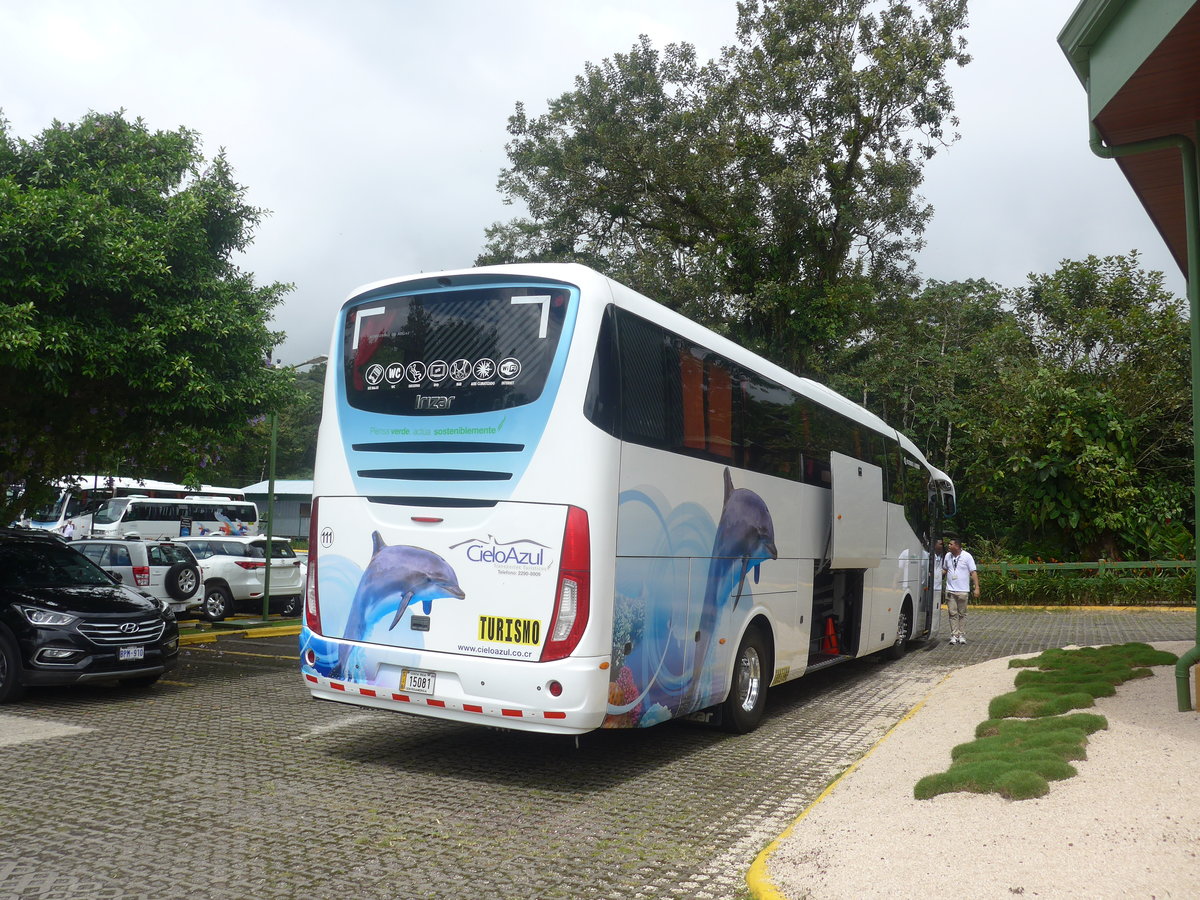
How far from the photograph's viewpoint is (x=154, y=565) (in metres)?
19.2

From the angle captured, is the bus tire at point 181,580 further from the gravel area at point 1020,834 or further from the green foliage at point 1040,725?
the gravel area at point 1020,834

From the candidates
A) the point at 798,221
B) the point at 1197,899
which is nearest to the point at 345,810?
the point at 1197,899

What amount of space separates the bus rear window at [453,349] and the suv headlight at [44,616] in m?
4.52

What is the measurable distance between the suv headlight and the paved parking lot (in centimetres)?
87

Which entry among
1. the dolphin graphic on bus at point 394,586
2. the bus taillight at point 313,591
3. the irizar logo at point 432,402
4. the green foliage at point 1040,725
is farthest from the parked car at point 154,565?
the green foliage at point 1040,725

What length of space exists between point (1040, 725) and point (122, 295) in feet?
34.4

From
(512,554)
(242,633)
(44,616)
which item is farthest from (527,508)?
(242,633)

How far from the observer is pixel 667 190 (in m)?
28.7

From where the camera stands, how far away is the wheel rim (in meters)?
9.46

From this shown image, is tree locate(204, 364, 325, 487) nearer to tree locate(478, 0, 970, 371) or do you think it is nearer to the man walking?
tree locate(478, 0, 970, 371)

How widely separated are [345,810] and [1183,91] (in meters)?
8.00

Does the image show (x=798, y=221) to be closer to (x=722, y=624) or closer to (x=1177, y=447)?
(x=1177, y=447)

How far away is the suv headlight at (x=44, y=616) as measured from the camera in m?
10.2

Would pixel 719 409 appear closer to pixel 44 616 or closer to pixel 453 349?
pixel 453 349
